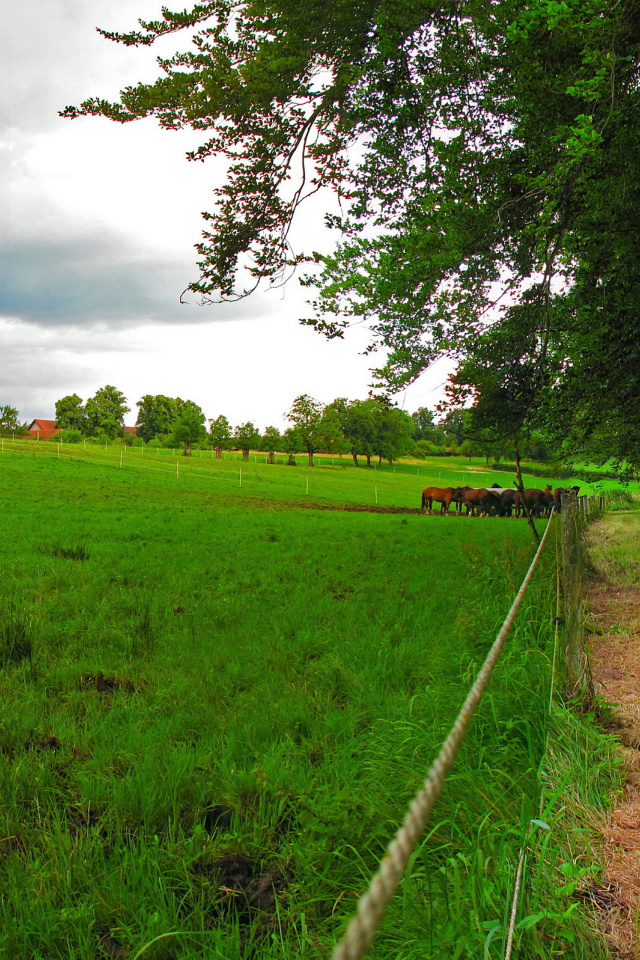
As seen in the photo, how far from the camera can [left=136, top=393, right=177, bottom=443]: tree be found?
123688mm

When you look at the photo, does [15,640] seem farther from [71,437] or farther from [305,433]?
[71,437]

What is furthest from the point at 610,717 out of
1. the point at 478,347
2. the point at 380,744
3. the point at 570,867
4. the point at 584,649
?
the point at 478,347

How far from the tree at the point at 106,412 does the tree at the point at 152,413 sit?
1885cm

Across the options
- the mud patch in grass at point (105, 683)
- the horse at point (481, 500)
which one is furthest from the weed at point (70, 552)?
the horse at point (481, 500)

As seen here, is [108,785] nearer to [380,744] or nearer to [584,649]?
[380,744]

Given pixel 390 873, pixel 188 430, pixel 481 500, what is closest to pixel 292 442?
pixel 188 430

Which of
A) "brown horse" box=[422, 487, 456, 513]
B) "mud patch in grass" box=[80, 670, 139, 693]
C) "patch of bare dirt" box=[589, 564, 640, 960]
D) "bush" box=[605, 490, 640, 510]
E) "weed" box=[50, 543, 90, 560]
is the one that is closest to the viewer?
"patch of bare dirt" box=[589, 564, 640, 960]

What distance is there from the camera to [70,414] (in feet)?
332

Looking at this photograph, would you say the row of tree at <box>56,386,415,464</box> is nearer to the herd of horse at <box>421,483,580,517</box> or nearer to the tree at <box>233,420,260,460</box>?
the tree at <box>233,420,260,460</box>

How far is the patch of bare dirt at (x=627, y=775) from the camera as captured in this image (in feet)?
7.15

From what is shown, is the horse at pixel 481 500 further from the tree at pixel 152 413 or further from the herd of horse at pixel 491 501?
the tree at pixel 152 413

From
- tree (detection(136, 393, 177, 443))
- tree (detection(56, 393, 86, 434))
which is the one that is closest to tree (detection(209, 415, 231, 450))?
tree (detection(56, 393, 86, 434))

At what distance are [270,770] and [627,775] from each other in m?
2.10

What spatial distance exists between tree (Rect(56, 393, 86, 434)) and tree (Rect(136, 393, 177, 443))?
20.5 m
